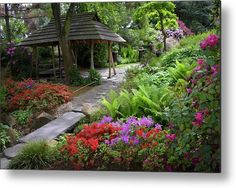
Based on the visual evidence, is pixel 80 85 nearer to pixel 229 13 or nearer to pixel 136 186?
pixel 136 186

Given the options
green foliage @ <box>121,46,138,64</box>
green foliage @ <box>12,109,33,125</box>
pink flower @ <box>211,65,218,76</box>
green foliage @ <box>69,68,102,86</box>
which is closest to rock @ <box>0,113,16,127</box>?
Result: green foliage @ <box>12,109,33,125</box>

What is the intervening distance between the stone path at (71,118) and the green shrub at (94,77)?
0.04 meters

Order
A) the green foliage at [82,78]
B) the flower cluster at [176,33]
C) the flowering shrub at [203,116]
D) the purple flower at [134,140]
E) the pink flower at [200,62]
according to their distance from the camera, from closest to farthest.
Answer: the flowering shrub at [203,116], the pink flower at [200,62], the purple flower at [134,140], the flower cluster at [176,33], the green foliage at [82,78]

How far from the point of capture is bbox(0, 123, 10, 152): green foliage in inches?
165

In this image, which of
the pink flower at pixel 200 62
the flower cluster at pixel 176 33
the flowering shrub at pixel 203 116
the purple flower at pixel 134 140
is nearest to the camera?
the flowering shrub at pixel 203 116

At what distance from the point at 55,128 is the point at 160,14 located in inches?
58.6

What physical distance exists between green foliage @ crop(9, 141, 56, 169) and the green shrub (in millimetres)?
763

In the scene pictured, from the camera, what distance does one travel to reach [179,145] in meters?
3.88

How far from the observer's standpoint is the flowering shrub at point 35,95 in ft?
14.0

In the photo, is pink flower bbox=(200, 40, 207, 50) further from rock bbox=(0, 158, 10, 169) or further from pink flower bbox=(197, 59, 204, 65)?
rock bbox=(0, 158, 10, 169)

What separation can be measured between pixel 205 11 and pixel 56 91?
163 centimetres

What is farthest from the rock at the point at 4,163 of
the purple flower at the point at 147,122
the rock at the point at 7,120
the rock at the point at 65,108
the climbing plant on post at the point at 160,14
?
the climbing plant on post at the point at 160,14

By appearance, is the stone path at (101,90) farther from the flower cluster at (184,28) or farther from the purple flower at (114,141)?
the flower cluster at (184,28)

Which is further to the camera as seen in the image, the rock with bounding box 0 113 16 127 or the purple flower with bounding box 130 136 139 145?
the rock with bounding box 0 113 16 127
